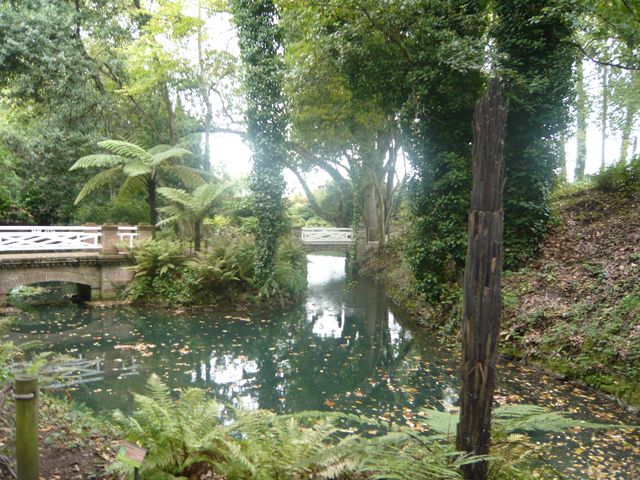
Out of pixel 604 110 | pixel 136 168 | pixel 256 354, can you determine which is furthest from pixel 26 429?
pixel 604 110

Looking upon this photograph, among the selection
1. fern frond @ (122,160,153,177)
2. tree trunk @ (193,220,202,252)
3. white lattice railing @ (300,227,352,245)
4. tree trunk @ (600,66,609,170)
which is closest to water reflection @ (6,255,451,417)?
tree trunk @ (193,220,202,252)

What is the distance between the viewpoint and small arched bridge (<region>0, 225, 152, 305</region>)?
34.1 feet

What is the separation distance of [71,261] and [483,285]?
447 inches

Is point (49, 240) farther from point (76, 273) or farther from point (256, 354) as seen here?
point (256, 354)

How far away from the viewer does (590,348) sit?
595 centimetres

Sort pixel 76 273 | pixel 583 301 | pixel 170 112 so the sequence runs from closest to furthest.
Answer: pixel 583 301
pixel 76 273
pixel 170 112

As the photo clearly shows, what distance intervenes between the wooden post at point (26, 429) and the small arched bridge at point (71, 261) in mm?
9677

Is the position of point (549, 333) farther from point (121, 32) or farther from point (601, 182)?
point (121, 32)

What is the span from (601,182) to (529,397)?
7427 mm

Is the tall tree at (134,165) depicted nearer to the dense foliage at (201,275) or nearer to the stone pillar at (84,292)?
the dense foliage at (201,275)

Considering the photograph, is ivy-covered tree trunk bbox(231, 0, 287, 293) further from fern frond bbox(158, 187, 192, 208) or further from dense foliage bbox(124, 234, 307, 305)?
fern frond bbox(158, 187, 192, 208)

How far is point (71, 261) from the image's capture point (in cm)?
1096

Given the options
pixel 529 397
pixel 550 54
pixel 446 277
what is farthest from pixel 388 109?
pixel 529 397

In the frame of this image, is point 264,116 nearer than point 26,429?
No
